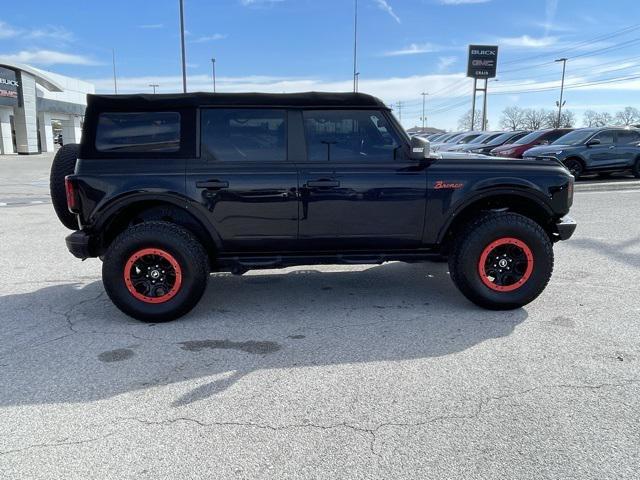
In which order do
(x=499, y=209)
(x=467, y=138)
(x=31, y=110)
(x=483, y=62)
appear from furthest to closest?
(x=483, y=62) < (x=31, y=110) < (x=467, y=138) < (x=499, y=209)

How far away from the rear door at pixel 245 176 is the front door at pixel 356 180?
0.16m

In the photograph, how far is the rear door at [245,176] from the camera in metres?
4.05

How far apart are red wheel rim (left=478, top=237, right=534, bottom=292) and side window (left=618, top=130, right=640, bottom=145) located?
504 inches

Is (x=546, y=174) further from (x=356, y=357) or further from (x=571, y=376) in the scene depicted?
(x=356, y=357)

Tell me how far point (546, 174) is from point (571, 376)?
1904 millimetres

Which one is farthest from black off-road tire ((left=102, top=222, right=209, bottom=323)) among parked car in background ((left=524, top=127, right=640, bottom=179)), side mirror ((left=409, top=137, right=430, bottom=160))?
parked car in background ((left=524, top=127, right=640, bottom=179))

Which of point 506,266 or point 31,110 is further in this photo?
point 31,110

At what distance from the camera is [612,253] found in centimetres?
624

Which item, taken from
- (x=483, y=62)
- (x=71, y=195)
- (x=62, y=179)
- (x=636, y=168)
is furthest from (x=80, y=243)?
(x=483, y=62)

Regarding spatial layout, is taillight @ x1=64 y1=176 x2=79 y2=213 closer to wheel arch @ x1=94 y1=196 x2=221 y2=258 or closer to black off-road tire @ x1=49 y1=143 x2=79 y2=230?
wheel arch @ x1=94 y1=196 x2=221 y2=258

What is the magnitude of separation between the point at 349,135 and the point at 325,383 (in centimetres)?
214

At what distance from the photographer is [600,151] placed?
1423cm

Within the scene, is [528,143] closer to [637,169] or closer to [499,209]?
[637,169]

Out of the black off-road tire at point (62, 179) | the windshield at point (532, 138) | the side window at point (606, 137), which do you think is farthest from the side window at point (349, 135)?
the windshield at point (532, 138)
